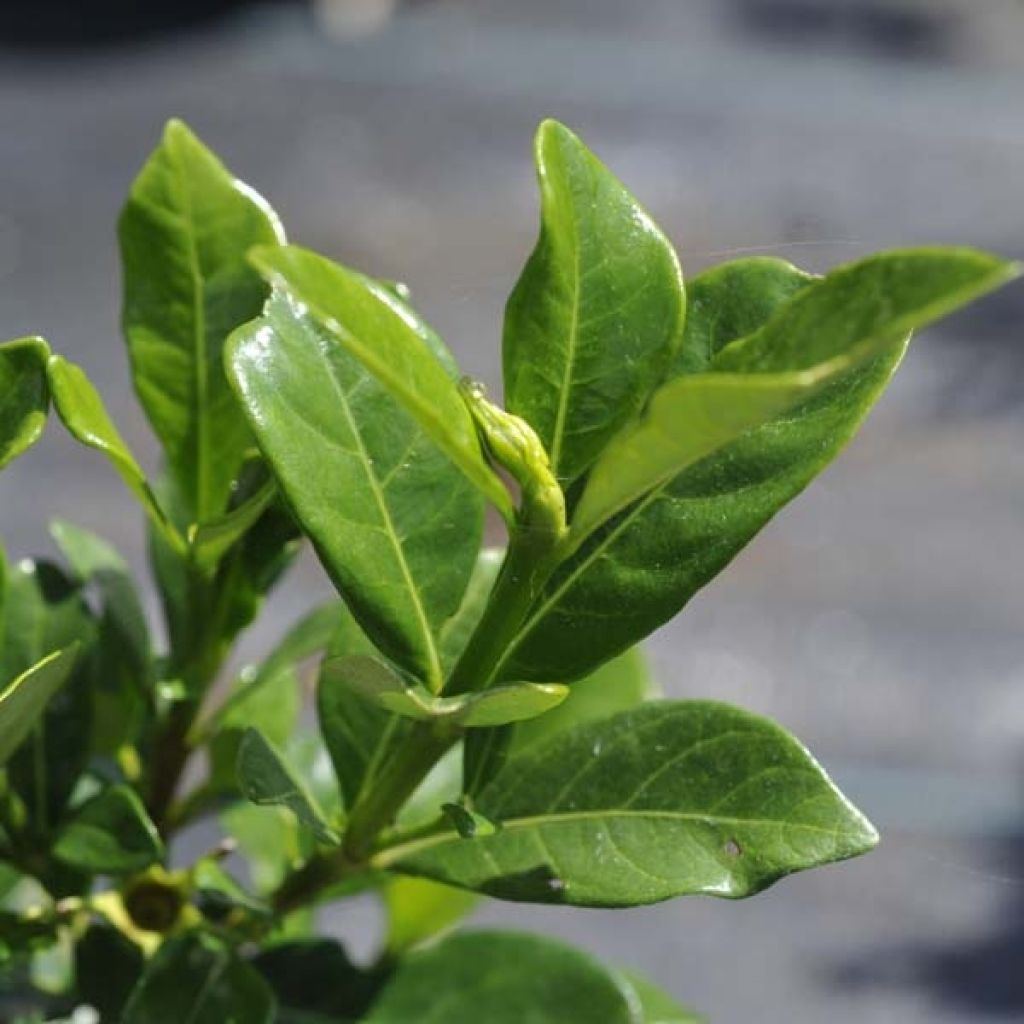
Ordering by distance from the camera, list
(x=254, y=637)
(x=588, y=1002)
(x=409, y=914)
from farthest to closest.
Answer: (x=254, y=637)
(x=409, y=914)
(x=588, y=1002)

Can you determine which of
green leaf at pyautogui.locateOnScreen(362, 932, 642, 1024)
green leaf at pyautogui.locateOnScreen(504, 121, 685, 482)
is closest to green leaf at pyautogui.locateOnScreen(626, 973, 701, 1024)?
green leaf at pyautogui.locateOnScreen(362, 932, 642, 1024)

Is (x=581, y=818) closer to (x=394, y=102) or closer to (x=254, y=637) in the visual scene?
(x=254, y=637)

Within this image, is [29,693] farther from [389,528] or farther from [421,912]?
[421,912]

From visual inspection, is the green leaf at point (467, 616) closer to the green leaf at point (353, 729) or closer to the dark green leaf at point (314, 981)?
the green leaf at point (353, 729)

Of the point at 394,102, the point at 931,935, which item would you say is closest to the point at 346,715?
the point at 931,935

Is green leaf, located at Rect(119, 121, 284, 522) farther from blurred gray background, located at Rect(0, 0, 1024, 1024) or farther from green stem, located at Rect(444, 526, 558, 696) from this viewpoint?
blurred gray background, located at Rect(0, 0, 1024, 1024)

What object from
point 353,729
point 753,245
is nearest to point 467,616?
point 353,729
